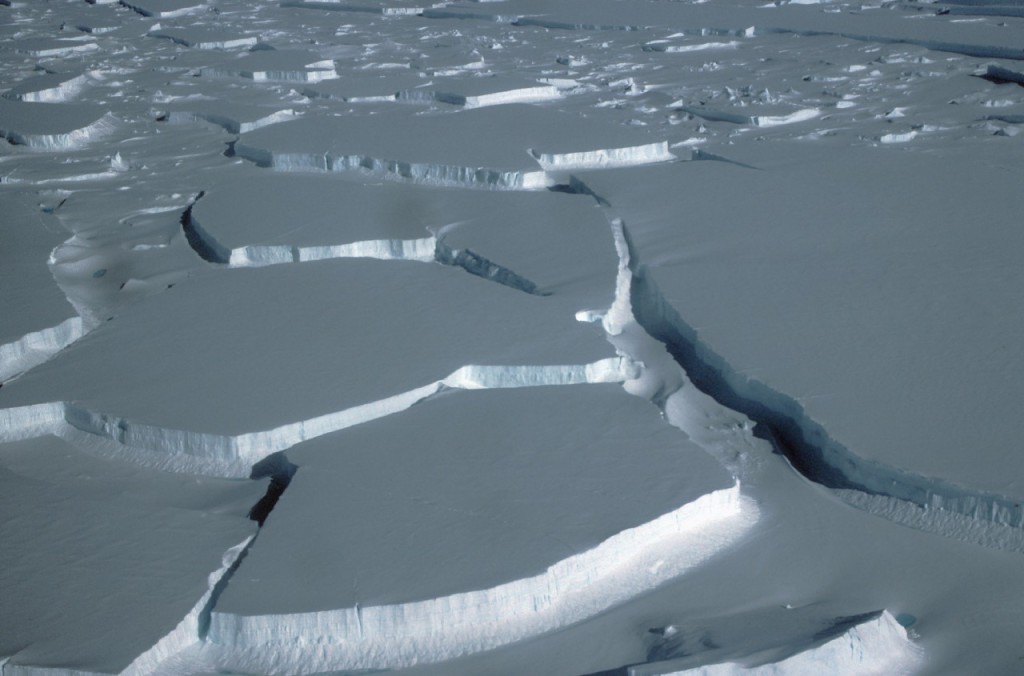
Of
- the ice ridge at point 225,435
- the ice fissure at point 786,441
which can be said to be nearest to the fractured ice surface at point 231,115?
the ice fissure at point 786,441

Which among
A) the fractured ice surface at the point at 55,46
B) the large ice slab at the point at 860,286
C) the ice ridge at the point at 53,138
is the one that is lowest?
the fractured ice surface at the point at 55,46

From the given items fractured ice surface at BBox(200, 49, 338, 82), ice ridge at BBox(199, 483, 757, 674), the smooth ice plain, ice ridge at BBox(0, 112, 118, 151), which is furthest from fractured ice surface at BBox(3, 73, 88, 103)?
ice ridge at BBox(199, 483, 757, 674)

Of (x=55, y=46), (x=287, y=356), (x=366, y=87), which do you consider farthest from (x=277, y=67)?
(x=287, y=356)

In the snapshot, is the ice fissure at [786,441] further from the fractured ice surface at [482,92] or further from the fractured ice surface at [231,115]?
the fractured ice surface at [231,115]

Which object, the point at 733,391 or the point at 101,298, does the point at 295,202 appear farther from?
the point at 733,391

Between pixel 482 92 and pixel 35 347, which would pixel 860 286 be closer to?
pixel 35 347

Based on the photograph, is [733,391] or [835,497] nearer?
[835,497]

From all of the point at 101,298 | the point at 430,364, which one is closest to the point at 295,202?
the point at 101,298

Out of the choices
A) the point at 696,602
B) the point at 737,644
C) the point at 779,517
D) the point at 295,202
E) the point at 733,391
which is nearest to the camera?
the point at 737,644
